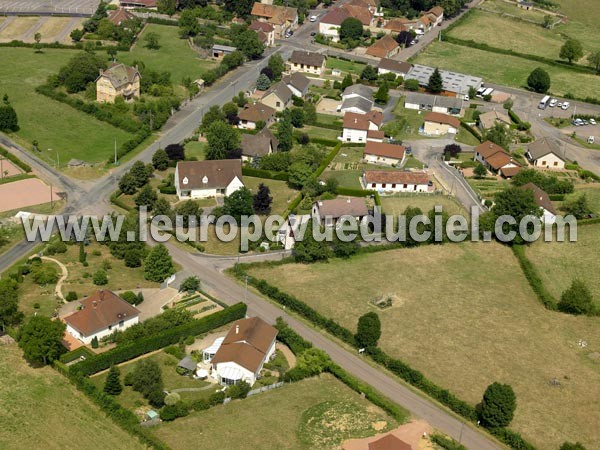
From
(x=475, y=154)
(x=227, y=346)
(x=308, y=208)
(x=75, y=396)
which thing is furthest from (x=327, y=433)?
(x=475, y=154)

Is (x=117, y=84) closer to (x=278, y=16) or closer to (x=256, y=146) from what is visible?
(x=256, y=146)

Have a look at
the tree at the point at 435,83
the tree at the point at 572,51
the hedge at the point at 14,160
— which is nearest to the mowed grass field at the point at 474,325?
the hedge at the point at 14,160

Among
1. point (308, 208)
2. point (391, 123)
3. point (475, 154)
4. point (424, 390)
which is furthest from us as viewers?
point (391, 123)

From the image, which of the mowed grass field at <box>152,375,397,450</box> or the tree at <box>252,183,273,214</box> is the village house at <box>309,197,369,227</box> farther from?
the mowed grass field at <box>152,375,397,450</box>

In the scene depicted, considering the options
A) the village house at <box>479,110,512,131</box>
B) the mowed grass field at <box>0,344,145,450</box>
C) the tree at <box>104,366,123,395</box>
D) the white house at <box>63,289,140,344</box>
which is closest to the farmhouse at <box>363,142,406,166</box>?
the village house at <box>479,110,512,131</box>

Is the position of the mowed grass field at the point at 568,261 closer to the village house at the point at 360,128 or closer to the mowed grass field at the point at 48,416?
the village house at the point at 360,128

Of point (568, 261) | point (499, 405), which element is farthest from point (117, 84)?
point (499, 405)

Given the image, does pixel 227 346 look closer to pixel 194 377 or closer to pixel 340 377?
pixel 194 377
